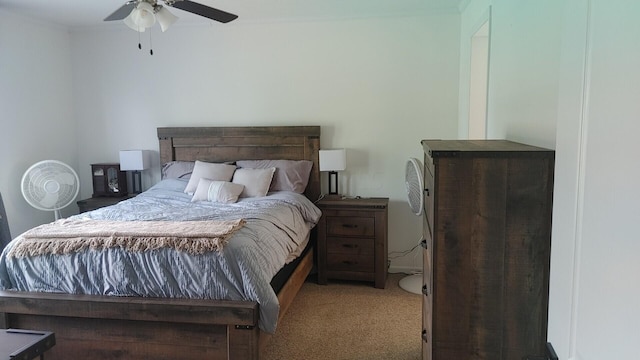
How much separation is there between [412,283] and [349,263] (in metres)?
0.57

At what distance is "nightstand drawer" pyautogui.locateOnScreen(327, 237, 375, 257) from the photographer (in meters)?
3.86

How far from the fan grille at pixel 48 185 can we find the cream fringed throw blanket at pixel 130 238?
3.83ft

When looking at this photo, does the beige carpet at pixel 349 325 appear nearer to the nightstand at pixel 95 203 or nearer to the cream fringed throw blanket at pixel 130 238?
the cream fringed throw blanket at pixel 130 238

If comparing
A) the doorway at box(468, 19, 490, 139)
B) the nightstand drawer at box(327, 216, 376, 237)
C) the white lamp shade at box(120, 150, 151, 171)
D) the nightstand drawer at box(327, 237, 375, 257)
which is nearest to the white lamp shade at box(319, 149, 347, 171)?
the nightstand drawer at box(327, 216, 376, 237)

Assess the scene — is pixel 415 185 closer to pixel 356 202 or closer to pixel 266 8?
pixel 356 202

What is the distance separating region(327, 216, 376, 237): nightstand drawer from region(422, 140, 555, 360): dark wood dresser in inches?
84.6

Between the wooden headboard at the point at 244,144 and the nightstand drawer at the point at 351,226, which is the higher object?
the wooden headboard at the point at 244,144

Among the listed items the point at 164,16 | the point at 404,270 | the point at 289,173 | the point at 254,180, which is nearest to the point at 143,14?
the point at 164,16

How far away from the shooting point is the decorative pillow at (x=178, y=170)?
168 inches

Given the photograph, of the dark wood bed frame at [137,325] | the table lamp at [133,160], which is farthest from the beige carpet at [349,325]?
the table lamp at [133,160]

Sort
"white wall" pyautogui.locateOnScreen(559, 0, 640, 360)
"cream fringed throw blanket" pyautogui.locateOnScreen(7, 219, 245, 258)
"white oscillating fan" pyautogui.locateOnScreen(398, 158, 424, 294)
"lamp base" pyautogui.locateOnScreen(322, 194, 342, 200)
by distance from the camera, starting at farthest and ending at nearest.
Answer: "lamp base" pyautogui.locateOnScreen(322, 194, 342, 200), "white oscillating fan" pyautogui.locateOnScreen(398, 158, 424, 294), "cream fringed throw blanket" pyautogui.locateOnScreen(7, 219, 245, 258), "white wall" pyautogui.locateOnScreen(559, 0, 640, 360)

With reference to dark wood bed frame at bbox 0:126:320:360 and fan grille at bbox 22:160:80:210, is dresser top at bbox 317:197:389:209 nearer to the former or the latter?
dark wood bed frame at bbox 0:126:320:360

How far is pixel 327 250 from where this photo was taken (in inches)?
155

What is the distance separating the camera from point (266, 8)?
381cm
